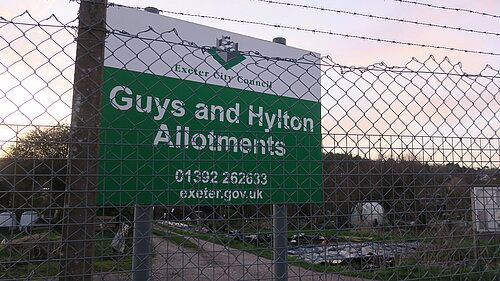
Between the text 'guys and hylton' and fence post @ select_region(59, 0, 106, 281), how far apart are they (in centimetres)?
45

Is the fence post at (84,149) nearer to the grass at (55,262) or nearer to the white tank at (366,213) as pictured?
the grass at (55,262)

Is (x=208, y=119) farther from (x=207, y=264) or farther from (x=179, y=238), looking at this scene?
(x=207, y=264)

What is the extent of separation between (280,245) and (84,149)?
56.6 inches

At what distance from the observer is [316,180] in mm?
3404

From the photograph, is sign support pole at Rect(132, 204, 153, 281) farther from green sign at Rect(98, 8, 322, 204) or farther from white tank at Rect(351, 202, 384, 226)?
white tank at Rect(351, 202, 384, 226)

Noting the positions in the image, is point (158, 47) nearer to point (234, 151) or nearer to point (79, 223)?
point (234, 151)

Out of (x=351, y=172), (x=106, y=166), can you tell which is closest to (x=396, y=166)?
(x=351, y=172)

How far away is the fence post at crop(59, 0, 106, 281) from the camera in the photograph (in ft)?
6.64

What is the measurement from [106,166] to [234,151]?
946 millimetres

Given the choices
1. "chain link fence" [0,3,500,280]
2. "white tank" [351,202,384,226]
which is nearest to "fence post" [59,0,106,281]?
"chain link fence" [0,3,500,280]

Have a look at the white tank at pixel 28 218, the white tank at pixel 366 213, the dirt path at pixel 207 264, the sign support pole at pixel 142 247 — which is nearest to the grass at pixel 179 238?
the dirt path at pixel 207 264

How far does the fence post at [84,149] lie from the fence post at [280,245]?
1.08m

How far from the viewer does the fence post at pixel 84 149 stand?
6.64 ft

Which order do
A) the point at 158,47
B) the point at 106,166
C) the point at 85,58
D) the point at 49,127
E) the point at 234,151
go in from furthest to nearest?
the point at 158,47 < the point at 234,151 < the point at 106,166 < the point at 85,58 < the point at 49,127
